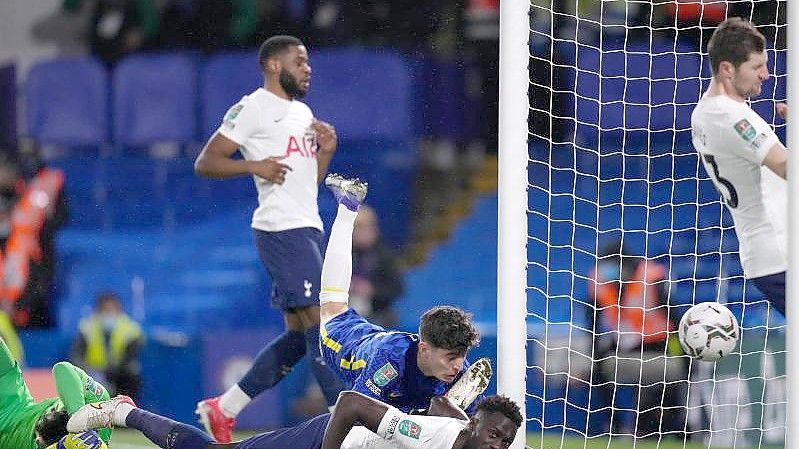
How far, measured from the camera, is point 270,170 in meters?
5.41

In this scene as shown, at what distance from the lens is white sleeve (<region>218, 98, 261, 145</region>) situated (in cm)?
546

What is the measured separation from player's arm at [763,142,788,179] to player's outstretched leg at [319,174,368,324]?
1.37m

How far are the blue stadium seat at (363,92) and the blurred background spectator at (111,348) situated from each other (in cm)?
161

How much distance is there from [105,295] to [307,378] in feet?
4.23

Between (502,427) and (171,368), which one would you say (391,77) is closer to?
(171,368)

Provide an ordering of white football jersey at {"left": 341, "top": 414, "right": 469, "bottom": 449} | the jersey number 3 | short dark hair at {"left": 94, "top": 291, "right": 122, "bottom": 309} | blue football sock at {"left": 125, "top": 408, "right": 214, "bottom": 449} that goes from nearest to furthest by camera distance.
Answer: white football jersey at {"left": 341, "top": 414, "right": 469, "bottom": 449} < blue football sock at {"left": 125, "top": 408, "right": 214, "bottom": 449} < the jersey number 3 < short dark hair at {"left": 94, "top": 291, "right": 122, "bottom": 309}

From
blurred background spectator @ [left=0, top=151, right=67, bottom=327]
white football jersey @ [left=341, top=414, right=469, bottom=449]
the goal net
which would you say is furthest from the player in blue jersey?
blurred background spectator @ [left=0, top=151, right=67, bottom=327]

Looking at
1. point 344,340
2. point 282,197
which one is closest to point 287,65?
point 282,197

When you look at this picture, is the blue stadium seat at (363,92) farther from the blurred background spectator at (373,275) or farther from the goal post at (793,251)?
the goal post at (793,251)

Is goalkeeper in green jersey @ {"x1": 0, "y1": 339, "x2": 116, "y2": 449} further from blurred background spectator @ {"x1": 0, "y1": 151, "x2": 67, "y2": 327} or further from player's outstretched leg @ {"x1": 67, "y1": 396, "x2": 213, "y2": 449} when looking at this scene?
blurred background spectator @ {"x1": 0, "y1": 151, "x2": 67, "y2": 327}

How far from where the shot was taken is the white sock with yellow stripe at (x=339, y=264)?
4547 mm

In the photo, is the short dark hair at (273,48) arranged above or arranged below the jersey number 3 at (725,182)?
above

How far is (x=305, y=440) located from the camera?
4.06 metres

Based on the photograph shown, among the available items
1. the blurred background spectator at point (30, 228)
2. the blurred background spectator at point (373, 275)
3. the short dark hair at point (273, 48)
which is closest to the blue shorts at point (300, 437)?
the short dark hair at point (273, 48)
